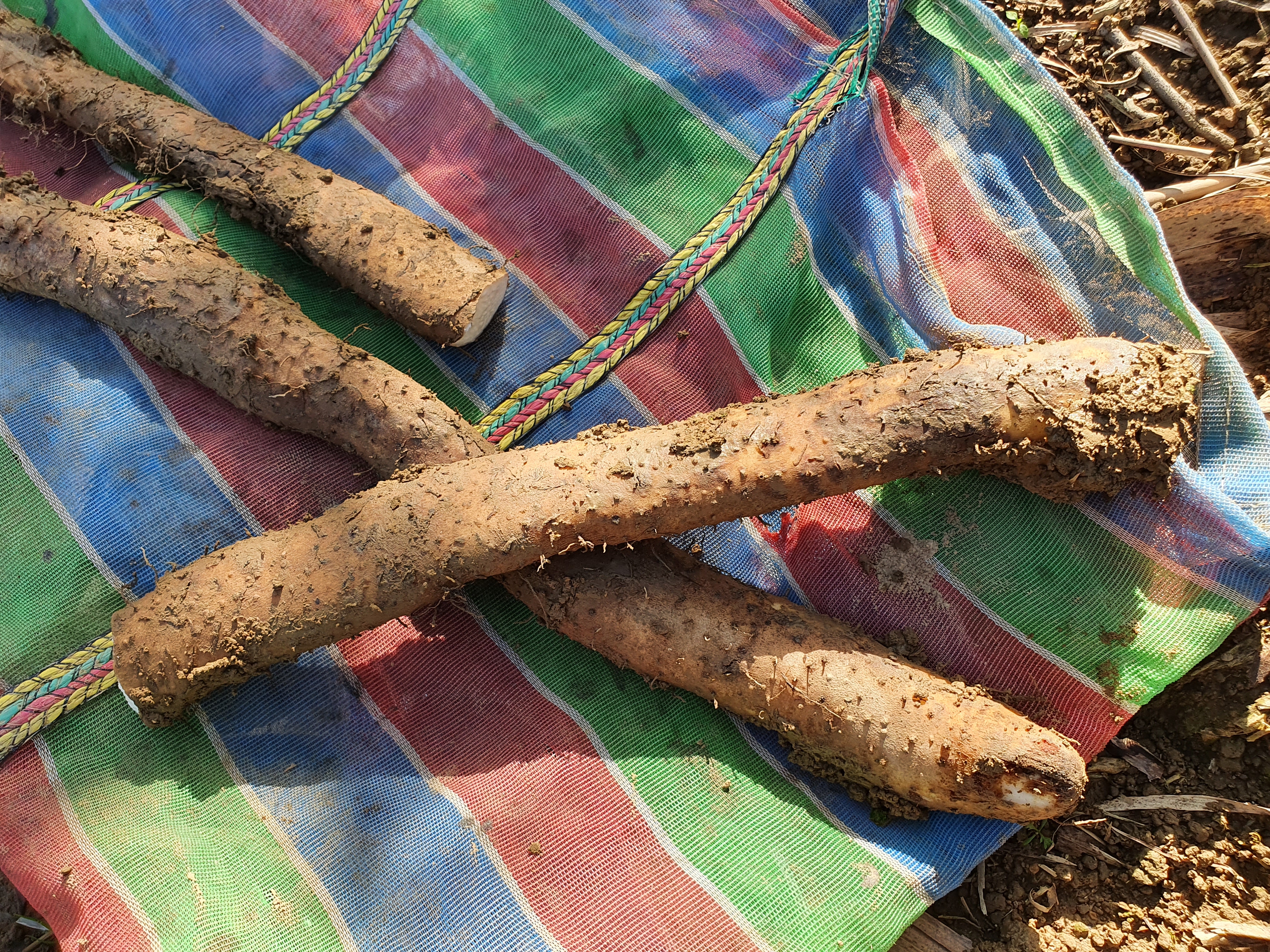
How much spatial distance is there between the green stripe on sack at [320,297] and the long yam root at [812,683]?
0.68 meters

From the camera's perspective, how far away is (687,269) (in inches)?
91.0

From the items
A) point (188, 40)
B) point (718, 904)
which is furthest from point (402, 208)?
point (718, 904)

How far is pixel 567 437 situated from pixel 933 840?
4.68ft

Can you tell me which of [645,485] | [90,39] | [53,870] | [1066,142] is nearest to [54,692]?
[53,870]

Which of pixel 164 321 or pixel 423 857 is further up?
pixel 164 321

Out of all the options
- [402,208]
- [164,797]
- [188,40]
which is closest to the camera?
[164,797]

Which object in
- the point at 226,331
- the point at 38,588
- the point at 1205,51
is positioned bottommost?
the point at 38,588

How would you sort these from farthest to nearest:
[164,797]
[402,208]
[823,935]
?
[402,208] → [164,797] → [823,935]

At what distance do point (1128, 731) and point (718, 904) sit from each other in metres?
1.28

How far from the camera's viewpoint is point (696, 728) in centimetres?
206

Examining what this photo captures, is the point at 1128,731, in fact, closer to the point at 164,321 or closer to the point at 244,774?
the point at 244,774

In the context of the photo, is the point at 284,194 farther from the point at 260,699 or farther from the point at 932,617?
the point at 932,617

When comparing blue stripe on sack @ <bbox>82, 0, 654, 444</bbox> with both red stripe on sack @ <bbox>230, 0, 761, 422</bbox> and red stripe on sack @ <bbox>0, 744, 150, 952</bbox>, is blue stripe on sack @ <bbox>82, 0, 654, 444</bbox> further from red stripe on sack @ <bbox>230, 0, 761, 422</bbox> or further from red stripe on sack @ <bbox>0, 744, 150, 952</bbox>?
red stripe on sack @ <bbox>0, 744, 150, 952</bbox>

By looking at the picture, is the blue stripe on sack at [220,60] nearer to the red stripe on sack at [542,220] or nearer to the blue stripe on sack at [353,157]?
the blue stripe on sack at [353,157]
